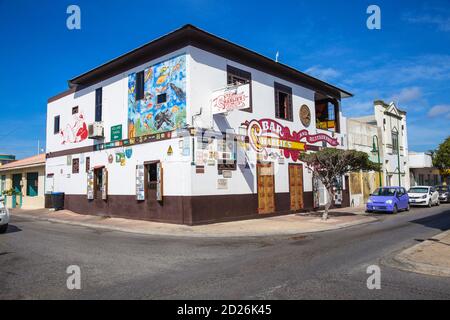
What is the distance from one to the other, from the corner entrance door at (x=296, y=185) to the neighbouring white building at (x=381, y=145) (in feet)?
24.2

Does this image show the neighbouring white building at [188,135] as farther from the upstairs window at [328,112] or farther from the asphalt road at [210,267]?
the asphalt road at [210,267]

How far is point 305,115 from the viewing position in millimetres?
22828

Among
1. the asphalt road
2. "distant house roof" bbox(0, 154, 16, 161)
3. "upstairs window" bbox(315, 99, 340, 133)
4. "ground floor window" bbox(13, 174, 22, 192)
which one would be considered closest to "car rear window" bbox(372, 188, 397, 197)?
"upstairs window" bbox(315, 99, 340, 133)

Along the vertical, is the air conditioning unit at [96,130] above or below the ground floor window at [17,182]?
above

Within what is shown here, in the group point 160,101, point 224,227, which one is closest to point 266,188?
point 224,227

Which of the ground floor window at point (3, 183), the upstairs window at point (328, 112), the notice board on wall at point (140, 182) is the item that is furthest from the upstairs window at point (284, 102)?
the ground floor window at point (3, 183)

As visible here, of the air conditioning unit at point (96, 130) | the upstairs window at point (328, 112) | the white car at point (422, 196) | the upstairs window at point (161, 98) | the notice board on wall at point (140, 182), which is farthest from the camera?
the upstairs window at point (328, 112)

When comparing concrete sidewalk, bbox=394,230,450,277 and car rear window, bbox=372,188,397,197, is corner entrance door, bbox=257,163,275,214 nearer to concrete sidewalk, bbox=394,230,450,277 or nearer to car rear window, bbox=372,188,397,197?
car rear window, bbox=372,188,397,197

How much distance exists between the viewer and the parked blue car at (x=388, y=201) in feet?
68.5

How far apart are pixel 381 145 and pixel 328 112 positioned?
10103 millimetres

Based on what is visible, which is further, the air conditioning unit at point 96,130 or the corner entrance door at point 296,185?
the corner entrance door at point 296,185

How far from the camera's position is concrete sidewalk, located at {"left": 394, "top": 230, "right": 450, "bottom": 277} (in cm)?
705

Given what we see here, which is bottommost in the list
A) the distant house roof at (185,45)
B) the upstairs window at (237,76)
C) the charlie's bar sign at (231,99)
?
the charlie's bar sign at (231,99)
